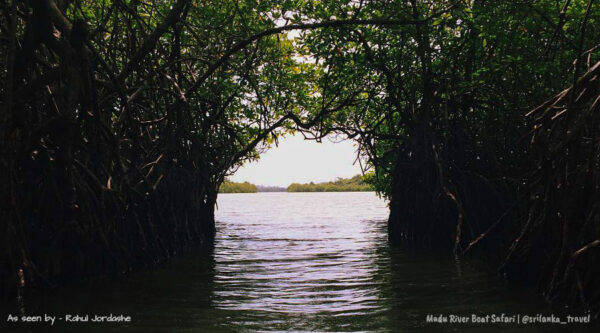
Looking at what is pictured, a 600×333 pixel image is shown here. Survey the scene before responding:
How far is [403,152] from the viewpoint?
1029cm

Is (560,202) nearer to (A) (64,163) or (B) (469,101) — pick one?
(A) (64,163)

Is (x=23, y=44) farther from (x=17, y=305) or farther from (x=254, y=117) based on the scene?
(x=254, y=117)

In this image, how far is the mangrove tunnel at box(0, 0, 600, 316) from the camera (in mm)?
4762

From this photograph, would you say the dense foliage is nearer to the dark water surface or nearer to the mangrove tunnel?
the mangrove tunnel

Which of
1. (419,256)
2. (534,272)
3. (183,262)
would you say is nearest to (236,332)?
(534,272)

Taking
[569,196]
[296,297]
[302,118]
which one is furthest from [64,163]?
[302,118]

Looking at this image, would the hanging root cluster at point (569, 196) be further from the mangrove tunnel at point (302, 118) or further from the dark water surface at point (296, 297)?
the dark water surface at point (296, 297)

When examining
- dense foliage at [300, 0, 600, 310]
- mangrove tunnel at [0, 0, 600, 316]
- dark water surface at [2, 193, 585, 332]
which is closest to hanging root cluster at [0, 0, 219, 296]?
mangrove tunnel at [0, 0, 600, 316]

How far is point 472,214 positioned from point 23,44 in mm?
6516

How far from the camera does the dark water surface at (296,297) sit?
181 inches

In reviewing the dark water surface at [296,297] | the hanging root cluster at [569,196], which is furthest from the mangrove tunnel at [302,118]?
the dark water surface at [296,297]

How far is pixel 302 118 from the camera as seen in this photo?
469 inches

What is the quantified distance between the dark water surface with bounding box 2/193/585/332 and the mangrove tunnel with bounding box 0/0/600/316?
13.8 inches

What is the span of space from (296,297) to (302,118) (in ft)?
21.5
